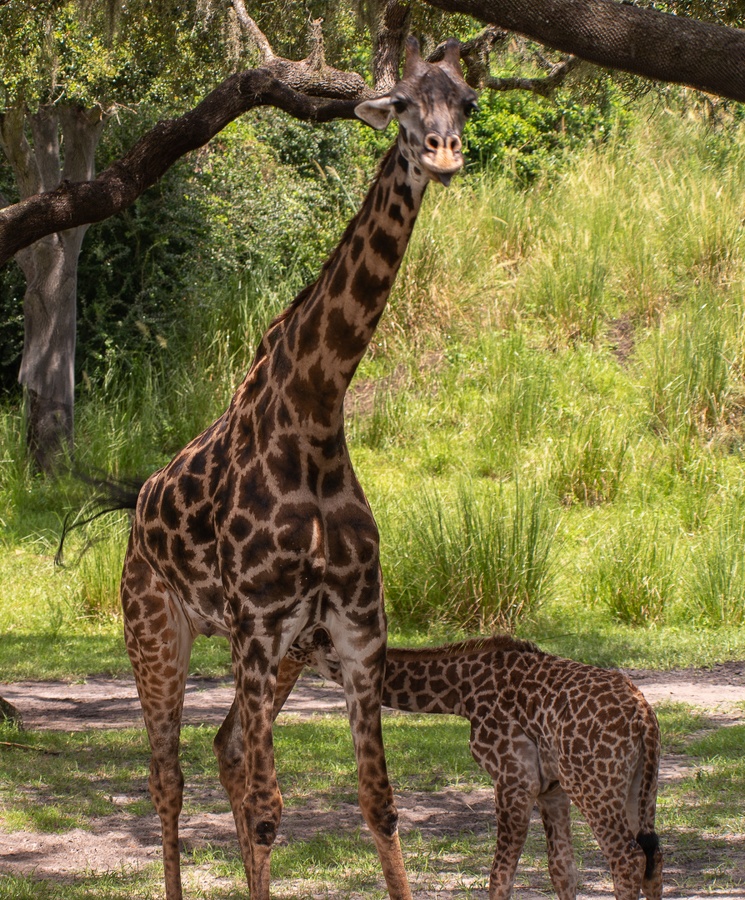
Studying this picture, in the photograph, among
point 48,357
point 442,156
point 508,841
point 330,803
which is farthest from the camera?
point 48,357

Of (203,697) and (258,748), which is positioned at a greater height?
(258,748)

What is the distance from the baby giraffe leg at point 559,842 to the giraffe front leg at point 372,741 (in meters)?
0.84

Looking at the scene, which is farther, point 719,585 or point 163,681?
point 719,585

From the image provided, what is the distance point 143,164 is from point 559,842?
4.12 metres

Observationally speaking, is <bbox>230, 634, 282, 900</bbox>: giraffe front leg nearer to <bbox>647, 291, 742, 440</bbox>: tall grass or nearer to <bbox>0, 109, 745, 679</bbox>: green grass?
<bbox>0, 109, 745, 679</bbox>: green grass

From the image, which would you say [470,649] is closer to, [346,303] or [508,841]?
[508,841]

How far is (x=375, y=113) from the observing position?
3.81m

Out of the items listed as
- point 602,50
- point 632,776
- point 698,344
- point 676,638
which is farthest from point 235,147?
point 632,776

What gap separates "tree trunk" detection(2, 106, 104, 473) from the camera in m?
13.2

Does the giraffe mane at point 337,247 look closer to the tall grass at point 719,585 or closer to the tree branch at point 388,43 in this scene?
the tree branch at point 388,43

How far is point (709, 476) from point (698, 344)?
203 cm

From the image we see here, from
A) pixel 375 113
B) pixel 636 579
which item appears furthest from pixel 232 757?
pixel 636 579

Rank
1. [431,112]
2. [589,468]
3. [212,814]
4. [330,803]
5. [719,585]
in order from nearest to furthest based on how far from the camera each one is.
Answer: [431,112], [212,814], [330,803], [719,585], [589,468]

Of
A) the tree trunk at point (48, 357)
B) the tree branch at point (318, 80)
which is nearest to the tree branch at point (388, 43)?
the tree branch at point (318, 80)
